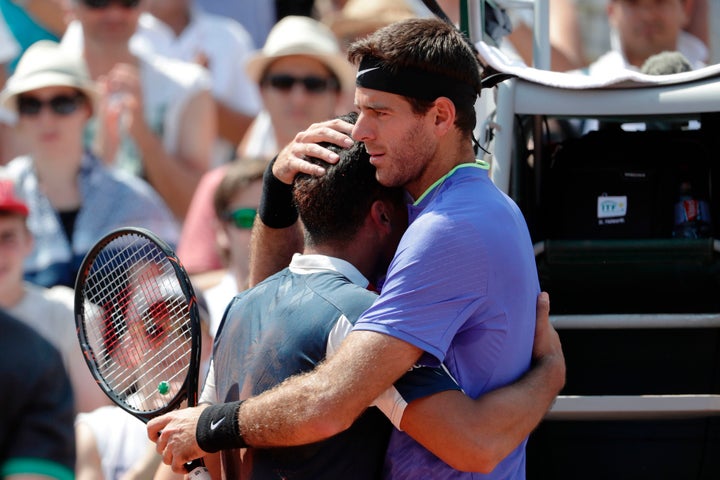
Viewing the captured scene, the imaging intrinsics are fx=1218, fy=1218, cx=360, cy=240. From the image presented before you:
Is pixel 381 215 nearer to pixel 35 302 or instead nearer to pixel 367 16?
pixel 35 302

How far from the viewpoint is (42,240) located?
18.0ft

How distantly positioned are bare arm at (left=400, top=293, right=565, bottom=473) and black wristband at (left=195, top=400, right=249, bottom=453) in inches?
14.7

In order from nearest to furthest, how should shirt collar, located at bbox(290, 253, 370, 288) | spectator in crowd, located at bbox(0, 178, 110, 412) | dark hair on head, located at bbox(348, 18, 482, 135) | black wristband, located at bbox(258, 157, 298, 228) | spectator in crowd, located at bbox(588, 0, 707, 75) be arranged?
dark hair on head, located at bbox(348, 18, 482, 135)
shirt collar, located at bbox(290, 253, 370, 288)
black wristband, located at bbox(258, 157, 298, 228)
spectator in crowd, located at bbox(0, 178, 110, 412)
spectator in crowd, located at bbox(588, 0, 707, 75)

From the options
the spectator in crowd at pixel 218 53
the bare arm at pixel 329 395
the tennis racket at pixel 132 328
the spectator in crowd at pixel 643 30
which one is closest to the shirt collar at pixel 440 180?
the bare arm at pixel 329 395

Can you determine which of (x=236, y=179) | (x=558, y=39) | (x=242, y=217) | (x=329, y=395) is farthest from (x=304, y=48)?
(x=329, y=395)

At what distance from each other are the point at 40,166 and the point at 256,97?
1.42 metres

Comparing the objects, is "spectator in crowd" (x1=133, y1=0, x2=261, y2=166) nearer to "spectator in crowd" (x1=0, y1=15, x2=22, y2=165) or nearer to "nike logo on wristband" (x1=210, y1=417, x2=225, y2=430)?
"spectator in crowd" (x1=0, y1=15, x2=22, y2=165)

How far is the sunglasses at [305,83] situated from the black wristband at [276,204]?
9.03 feet

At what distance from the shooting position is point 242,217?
536 cm

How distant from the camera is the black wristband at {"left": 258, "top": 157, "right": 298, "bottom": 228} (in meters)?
3.21

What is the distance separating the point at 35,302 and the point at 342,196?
2.44 metres

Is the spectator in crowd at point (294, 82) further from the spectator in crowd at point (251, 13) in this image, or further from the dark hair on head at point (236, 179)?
the spectator in crowd at point (251, 13)

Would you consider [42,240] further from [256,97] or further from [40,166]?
[256,97]

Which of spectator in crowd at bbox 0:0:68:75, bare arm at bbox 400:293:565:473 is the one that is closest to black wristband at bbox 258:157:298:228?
bare arm at bbox 400:293:565:473
